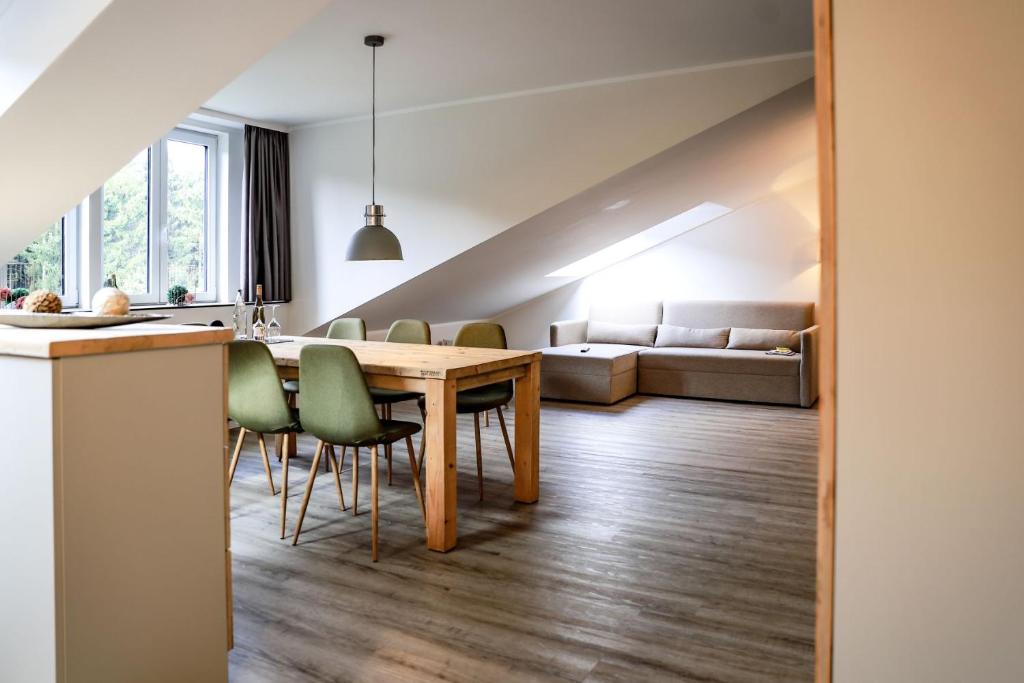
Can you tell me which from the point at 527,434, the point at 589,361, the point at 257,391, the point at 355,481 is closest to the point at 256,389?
the point at 257,391

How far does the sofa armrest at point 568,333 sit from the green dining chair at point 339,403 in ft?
15.2

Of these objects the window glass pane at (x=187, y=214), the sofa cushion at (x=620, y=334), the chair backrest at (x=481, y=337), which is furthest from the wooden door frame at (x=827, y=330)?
the sofa cushion at (x=620, y=334)

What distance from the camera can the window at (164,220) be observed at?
5.27m

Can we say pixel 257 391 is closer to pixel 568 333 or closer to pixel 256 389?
pixel 256 389

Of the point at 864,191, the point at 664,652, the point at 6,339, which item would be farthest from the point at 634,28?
the point at 6,339

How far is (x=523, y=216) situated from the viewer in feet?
17.9

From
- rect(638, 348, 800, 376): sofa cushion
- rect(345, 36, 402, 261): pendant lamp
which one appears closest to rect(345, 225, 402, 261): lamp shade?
rect(345, 36, 402, 261): pendant lamp

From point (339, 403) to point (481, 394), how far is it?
1126 millimetres

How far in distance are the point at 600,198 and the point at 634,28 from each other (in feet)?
5.60

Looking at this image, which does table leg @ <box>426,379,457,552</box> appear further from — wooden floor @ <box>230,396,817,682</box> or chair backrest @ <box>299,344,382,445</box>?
chair backrest @ <box>299,344,382,445</box>

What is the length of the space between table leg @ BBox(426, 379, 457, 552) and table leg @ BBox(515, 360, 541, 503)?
2.18 feet

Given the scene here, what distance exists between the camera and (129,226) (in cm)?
533

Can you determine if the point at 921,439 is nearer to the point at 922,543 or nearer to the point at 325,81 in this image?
the point at 922,543

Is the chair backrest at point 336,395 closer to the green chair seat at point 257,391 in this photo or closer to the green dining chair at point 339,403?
the green dining chair at point 339,403
